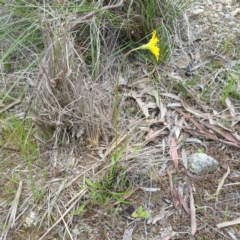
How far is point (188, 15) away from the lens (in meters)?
2.00

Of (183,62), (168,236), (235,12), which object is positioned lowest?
(168,236)

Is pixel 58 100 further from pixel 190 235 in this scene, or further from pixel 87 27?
Result: pixel 190 235

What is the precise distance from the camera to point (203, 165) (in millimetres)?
1326

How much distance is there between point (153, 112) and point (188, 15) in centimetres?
77

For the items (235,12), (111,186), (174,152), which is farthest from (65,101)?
(235,12)

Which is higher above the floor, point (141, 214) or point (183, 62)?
point (183, 62)

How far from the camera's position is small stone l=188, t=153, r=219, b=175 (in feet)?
4.35

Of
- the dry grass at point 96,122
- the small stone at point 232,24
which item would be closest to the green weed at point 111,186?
Result: the dry grass at point 96,122

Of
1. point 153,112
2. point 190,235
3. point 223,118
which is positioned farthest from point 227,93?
point 190,235

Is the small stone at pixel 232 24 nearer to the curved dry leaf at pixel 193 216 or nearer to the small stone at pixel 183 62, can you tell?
the small stone at pixel 183 62

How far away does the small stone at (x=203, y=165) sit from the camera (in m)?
1.33

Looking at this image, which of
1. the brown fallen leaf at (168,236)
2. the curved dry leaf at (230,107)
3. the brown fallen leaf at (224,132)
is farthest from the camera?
the curved dry leaf at (230,107)

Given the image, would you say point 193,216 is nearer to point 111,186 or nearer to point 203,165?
point 203,165

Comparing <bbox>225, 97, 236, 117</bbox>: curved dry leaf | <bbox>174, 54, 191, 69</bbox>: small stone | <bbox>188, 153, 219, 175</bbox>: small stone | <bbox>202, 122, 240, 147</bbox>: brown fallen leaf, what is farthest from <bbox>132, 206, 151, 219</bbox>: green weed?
<bbox>174, 54, 191, 69</bbox>: small stone
